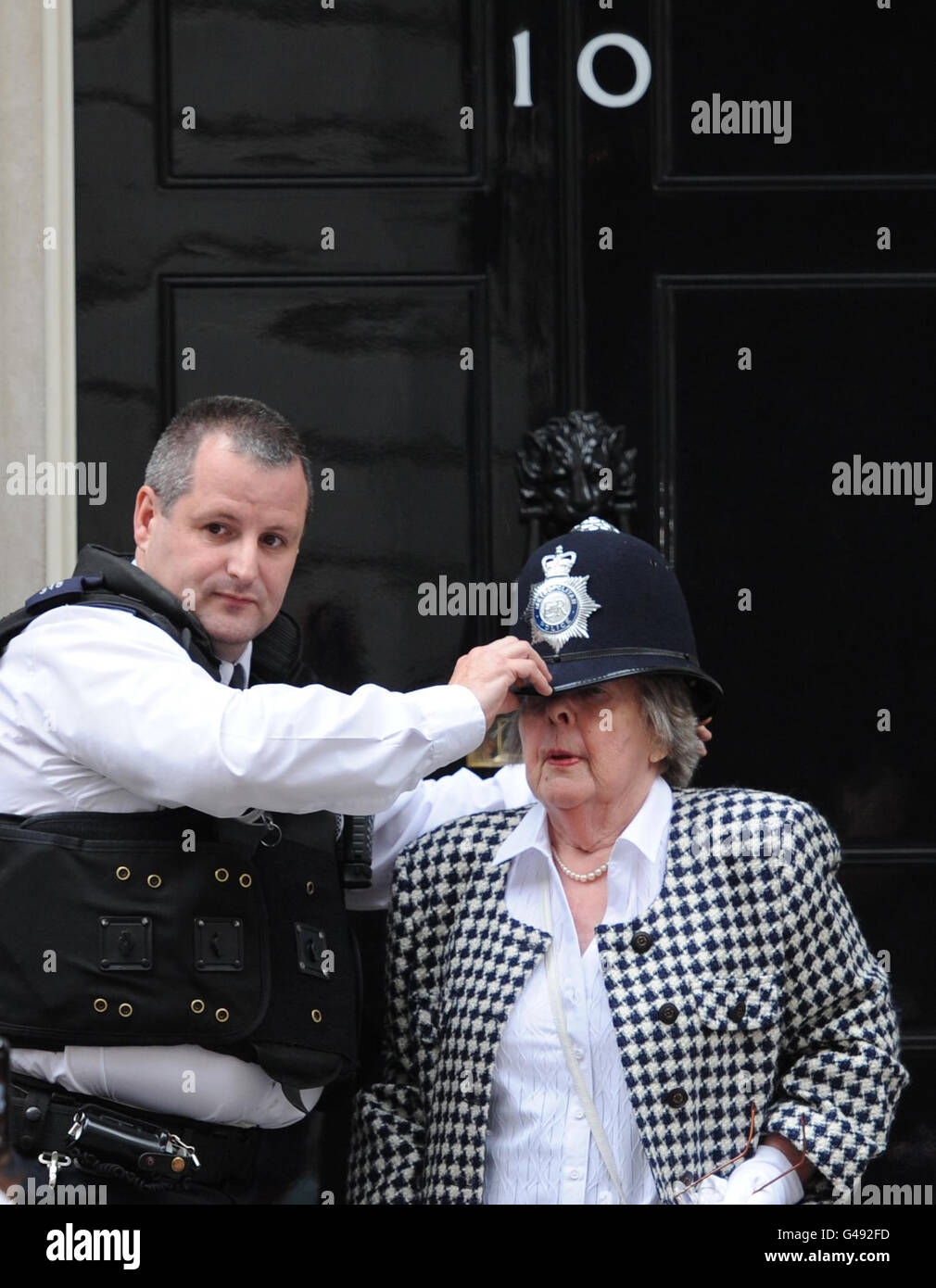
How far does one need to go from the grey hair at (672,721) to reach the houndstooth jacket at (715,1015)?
0.08 m

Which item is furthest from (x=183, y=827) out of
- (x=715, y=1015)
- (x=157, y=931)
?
(x=715, y=1015)

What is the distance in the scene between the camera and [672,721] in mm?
3633

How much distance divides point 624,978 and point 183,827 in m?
0.81

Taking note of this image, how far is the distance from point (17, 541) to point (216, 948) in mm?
1571

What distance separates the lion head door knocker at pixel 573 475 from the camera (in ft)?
15.1

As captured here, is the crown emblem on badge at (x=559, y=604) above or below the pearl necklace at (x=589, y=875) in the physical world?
above

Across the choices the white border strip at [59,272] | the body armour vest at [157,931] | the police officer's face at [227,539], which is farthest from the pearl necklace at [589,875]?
the white border strip at [59,272]

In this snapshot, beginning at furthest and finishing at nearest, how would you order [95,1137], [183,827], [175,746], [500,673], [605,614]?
[605,614] < [500,673] < [183,827] < [95,1137] < [175,746]

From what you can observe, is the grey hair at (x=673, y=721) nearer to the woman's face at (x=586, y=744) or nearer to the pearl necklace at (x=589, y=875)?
the woman's face at (x=586, y=744)

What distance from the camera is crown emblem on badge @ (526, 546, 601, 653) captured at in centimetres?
357

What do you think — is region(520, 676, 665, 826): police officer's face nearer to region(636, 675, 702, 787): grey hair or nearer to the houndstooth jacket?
region(636, 675, 702, 787): grey hair

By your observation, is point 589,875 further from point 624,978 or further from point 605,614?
point 605,614

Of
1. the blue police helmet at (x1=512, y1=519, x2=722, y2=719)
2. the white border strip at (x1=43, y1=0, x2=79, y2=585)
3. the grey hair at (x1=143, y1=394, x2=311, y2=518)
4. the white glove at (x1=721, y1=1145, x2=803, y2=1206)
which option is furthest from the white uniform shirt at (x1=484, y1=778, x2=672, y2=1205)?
the white border strip at (x1=43, y1=0, x2=79, y2=585)

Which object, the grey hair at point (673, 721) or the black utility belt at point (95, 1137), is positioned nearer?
the black utility belt at point (95, 1137)
